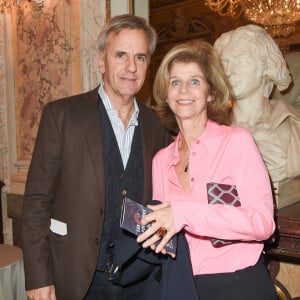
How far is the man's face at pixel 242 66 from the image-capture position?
225 cm

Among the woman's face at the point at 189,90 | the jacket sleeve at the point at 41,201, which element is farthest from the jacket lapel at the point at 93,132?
the woman's face at the point at 189,90

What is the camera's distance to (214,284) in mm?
1564

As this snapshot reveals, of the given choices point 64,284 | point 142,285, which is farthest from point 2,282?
point 142,285

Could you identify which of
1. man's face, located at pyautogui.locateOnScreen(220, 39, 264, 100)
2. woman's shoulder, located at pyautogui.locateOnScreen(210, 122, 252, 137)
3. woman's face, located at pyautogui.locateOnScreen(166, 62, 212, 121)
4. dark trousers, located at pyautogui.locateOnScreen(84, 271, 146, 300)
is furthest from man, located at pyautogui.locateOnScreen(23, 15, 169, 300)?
man's face, located at pyautogui.locateOnScreen(220, 39, 264, 100)

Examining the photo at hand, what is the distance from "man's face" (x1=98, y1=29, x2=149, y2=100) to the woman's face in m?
0.30

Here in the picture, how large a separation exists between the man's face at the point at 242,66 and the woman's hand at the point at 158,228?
1.14 metres

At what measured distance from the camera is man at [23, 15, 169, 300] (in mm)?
1872

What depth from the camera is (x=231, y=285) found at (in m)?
1.56

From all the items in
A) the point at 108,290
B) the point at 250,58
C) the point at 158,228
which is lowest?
the point at 108,290

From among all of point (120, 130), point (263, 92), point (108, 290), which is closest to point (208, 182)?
point (120, 130)

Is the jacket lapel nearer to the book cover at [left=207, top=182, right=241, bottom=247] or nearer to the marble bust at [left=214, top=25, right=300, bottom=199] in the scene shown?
the book cover at [left=207, top=182, right=241, bottom=247]

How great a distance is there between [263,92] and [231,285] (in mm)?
1270

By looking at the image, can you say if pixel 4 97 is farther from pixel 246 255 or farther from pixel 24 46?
pixel 246 255

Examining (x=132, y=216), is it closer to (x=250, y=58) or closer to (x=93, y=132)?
(x=93, y=132)
